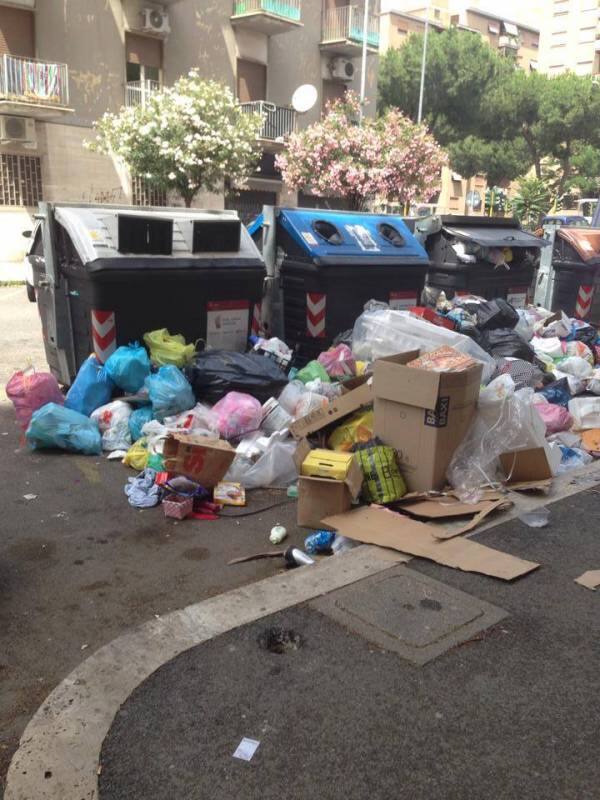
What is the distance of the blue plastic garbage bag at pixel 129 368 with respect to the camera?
4.98m

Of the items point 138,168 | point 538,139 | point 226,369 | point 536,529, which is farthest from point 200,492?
point 538,139

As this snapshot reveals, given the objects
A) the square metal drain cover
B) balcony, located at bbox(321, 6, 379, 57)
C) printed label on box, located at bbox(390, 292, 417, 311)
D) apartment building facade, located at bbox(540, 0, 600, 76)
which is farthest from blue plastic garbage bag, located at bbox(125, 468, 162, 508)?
apartment building facade, located at bbox(540, 0, 600, 76)

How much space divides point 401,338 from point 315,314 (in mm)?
1051

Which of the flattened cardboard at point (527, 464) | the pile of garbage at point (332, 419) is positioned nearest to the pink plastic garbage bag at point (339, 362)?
the pile of garbage at point (332, 419)

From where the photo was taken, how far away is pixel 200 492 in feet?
13.2

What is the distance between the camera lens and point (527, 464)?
407 cm

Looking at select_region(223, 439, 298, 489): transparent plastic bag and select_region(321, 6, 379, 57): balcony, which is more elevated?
select_region(321, 6, 379, 57): balcony

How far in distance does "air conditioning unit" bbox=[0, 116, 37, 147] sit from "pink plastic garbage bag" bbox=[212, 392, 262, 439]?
46.7ft

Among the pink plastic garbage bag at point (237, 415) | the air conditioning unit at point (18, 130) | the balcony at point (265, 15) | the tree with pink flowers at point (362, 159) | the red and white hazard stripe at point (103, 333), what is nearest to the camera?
the pink plastic garbage bag at point (237, 415)

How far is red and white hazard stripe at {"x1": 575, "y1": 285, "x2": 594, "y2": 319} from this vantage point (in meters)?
8.84

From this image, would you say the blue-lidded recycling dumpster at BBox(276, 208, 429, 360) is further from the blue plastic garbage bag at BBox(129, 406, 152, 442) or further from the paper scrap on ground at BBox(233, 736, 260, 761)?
the paper scrap on ground at BBox(233, 736, 260, 761)

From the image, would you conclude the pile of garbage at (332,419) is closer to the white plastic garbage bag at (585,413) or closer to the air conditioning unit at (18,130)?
the white plastic garbage bag at (585,413)

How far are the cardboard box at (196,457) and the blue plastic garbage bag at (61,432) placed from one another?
944mm

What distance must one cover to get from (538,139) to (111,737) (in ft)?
126
